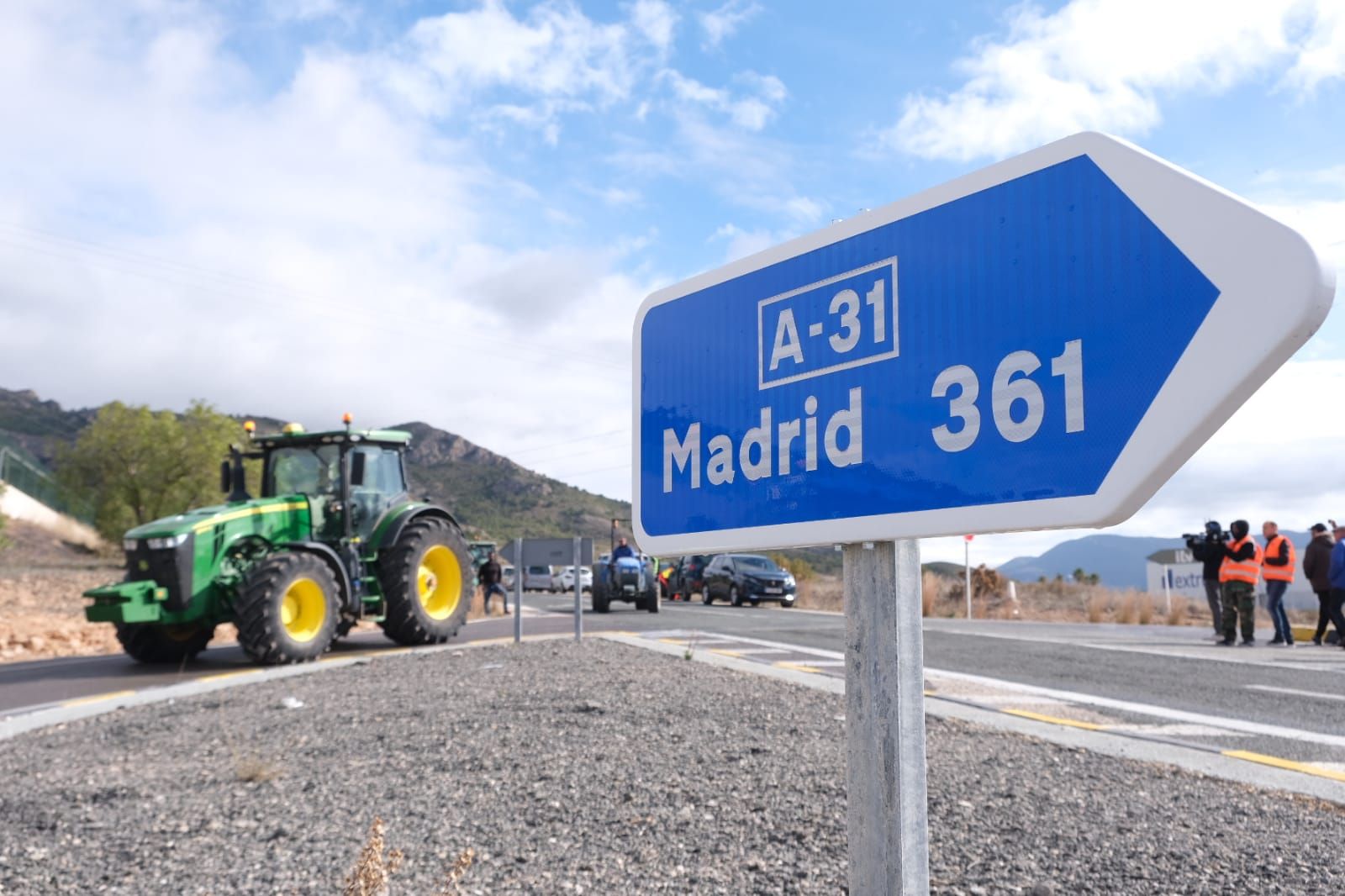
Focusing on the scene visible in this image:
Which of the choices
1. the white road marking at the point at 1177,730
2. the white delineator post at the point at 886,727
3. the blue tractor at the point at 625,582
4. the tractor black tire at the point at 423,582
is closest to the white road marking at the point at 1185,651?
the white road marking at the point at 1177,730

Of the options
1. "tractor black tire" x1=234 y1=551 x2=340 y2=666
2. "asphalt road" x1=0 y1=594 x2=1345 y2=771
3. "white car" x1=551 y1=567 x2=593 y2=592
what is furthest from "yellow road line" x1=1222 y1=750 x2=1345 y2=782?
"white car" x1=551 y1=567 x2=593 y2=592

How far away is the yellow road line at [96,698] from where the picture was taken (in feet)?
26.9

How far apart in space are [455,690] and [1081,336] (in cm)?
672

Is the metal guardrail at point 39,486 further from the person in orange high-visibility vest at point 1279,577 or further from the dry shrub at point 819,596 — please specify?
the person in orange high-visibility vest at point 1279,577

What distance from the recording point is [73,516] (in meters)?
47.9

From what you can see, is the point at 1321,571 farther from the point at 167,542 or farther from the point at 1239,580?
the point at 167,542

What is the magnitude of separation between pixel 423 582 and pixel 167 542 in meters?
3.21

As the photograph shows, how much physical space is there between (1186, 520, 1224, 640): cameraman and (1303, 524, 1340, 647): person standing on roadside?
1.09m

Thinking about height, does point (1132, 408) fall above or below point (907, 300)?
below

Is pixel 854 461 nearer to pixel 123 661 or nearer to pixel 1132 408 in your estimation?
pixel 1132 408

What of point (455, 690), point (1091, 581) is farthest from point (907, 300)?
point (1091, 581)

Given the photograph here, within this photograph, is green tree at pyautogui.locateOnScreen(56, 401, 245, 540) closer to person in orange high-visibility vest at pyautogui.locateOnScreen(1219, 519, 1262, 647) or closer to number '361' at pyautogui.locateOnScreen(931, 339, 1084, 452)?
person in orange high-visibility vest at pyautogui.locateOnScreen(1219, 519, 1262, 647)

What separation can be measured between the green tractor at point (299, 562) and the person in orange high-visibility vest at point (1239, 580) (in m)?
10.2

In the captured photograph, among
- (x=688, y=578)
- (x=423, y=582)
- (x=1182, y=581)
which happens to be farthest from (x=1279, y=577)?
(x=688, y=578)
